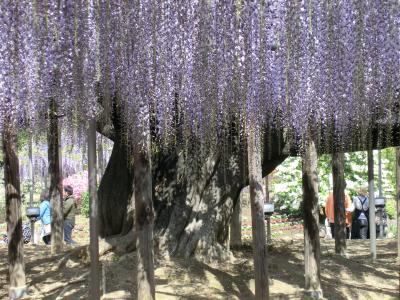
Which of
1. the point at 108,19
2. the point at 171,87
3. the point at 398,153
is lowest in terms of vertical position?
the point at 398,153

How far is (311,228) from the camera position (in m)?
5.25

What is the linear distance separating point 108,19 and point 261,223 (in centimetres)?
218

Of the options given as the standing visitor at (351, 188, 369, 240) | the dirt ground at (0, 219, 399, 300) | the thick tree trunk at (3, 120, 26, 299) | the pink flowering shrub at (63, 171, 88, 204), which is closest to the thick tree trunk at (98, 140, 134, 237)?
the dirt ground at (0, 219, 399, 300)

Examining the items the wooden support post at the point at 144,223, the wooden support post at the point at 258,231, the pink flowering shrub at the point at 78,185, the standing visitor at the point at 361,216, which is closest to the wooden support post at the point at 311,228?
the wooden support post at the point at 258,231

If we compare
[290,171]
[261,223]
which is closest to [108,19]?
[261,223]

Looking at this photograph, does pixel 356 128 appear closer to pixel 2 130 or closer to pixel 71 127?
pixel 71 127

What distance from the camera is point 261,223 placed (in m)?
4.53

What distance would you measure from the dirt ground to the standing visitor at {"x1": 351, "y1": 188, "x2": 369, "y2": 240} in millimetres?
2859

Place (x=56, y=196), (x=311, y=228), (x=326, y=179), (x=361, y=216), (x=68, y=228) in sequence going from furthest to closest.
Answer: (x=326, y=179) < (x=361, y=216) < (x=68, y=228) < (x=56, y=196) < (x=311, y=228)

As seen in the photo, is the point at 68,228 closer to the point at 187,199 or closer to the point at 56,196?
the point at 56,196

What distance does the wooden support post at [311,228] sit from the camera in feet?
17.0

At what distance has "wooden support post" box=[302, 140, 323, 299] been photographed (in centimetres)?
519

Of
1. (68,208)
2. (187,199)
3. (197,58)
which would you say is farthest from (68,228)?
(197,58)

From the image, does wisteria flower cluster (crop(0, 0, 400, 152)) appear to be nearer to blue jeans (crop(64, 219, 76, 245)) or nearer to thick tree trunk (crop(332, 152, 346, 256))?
thick tree trunk (crop(332, 152, 346, 256))
